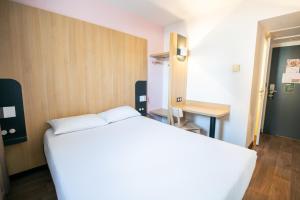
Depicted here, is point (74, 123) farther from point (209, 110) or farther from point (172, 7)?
point (172, 7)

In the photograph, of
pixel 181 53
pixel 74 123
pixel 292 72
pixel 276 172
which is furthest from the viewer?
pixel 292 72

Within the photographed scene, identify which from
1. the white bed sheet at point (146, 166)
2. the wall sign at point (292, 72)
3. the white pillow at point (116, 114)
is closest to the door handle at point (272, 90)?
the wall sign at point (292, 72)

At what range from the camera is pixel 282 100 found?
10.6 ft

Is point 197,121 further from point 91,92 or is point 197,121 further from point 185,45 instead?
point 91,92

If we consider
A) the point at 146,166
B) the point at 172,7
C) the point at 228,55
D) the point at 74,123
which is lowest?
the point at 146,166

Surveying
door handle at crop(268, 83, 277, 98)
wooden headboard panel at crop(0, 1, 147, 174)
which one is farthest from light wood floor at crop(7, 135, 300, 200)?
door handle at crop(268, 83, 277, 98)

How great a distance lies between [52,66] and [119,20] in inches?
54.8

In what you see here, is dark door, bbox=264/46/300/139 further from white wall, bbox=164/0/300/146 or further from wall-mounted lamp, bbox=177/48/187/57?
wall-mounted lamp, bbox=177/48/187/57

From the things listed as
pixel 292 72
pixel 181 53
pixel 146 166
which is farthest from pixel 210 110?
pixel 292 72

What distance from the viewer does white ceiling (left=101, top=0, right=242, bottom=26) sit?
2369 millimetres

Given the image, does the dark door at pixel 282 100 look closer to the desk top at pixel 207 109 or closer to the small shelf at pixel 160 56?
the desk top at pixel 207 109

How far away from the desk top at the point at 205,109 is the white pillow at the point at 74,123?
1447 mm

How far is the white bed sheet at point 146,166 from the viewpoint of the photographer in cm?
91

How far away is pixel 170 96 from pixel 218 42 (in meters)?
1.31
